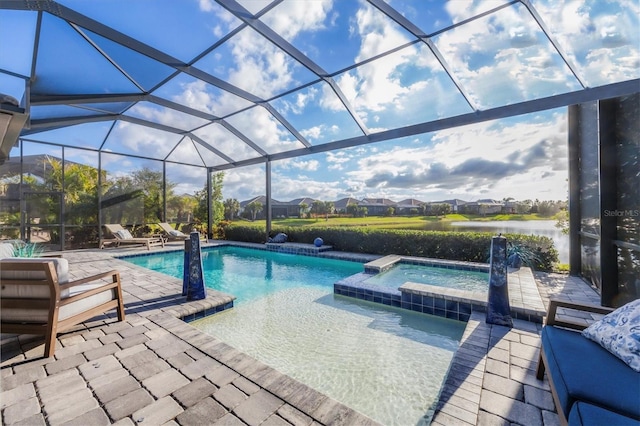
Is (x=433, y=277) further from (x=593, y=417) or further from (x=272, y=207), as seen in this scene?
(x=272, y=207)

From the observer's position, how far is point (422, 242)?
7.81 metres

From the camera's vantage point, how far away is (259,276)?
6648 millimetres

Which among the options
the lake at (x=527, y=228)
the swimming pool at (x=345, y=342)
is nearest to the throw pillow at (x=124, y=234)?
the swimming pool at (x=345, y=342)

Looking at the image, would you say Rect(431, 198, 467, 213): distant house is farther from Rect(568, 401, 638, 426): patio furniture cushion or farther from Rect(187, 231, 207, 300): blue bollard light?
Rect(568, 401, 638, 426): patio furniture cushion

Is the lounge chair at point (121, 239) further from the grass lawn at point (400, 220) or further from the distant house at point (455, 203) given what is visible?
the distant house at point (455, 203)

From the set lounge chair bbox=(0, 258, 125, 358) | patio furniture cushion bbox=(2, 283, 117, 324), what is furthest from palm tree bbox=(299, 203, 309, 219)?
lounge chair bbox=(0, 258, 125, 358)

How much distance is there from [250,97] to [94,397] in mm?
6668

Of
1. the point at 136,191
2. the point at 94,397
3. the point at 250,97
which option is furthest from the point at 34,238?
the point at 94,397

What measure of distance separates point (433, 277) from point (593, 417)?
4940 mm

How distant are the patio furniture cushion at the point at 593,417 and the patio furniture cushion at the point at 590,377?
0.20 ft

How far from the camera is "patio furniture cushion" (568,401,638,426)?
1153 mm

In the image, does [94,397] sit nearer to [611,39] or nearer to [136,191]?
[611,39]

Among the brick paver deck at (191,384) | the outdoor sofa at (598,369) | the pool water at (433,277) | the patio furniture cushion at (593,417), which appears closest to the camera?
the patio furniture cushion at (593,417)

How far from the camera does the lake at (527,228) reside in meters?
6.02
